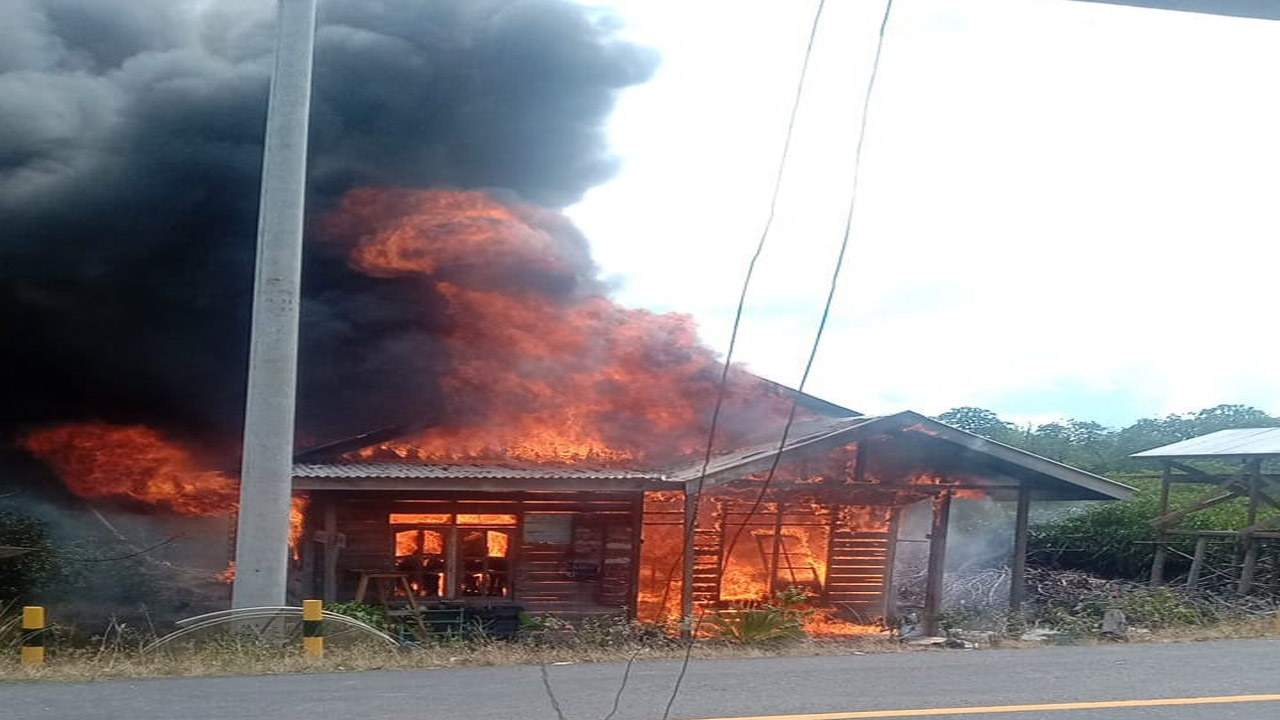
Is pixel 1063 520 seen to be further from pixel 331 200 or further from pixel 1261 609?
pixel 331 200

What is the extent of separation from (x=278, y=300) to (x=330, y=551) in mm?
4852

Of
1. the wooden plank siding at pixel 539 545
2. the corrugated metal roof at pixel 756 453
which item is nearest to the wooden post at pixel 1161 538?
the corrugated metal roof at pixel 756 453

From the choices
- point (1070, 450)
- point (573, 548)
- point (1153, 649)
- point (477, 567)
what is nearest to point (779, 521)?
point (573, 548)

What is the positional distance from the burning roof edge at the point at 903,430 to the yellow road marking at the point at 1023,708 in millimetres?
7126

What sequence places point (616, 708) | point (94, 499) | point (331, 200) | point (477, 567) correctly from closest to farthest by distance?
1. point (616, 708)
2. point (477, 567)
3. point (94, 499)
4. point (331, 200)

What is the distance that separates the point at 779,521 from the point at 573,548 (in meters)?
2.92

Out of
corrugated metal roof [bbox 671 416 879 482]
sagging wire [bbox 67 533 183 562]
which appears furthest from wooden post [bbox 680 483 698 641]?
sagging wire [bbox 67 533 183 562]

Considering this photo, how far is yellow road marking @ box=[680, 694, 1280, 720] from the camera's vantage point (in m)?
6.10

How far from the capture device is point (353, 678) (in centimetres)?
724

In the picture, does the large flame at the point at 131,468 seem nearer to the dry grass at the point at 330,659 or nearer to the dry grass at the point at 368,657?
the dry grass at the point at 368,657

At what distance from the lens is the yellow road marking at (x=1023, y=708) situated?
20.0 ft

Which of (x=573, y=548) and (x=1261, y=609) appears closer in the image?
(x=1261, y=609)

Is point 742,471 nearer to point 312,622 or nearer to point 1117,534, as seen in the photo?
point 312,622

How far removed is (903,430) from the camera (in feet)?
48.4
